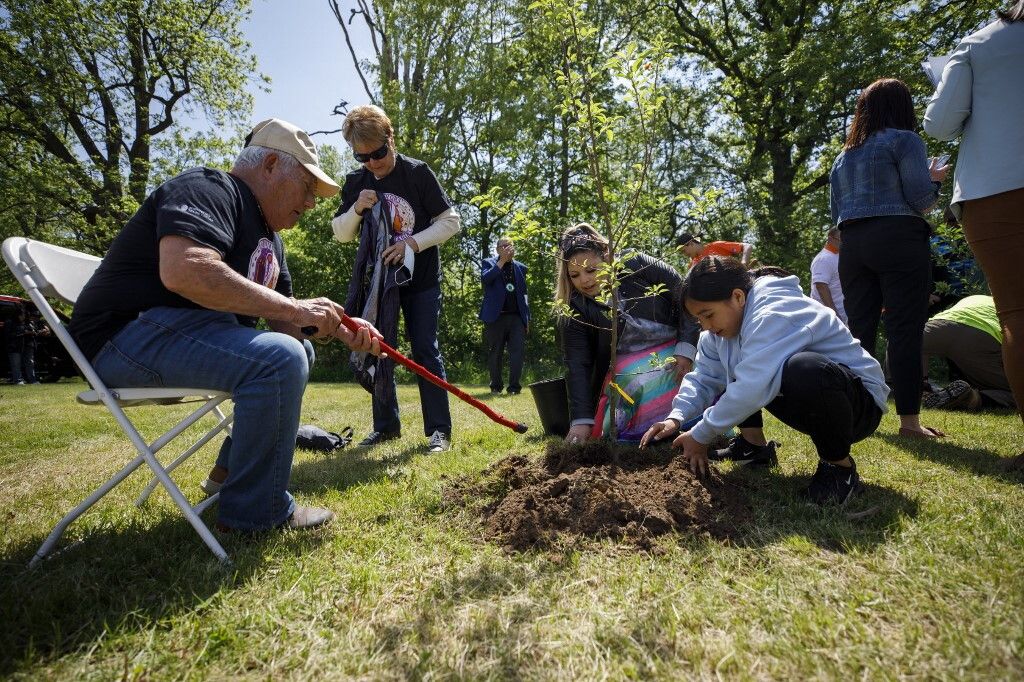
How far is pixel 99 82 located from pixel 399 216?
18.6 m

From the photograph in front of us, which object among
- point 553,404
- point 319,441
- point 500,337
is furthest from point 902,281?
point 500,337

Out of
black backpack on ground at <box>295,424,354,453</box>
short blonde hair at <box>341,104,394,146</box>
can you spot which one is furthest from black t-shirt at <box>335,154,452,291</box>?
black backpack on ground at <box>295,424,354,453</box>

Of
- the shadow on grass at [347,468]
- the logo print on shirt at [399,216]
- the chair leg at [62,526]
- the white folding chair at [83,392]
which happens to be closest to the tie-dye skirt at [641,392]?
the shadow on grass at [347,468]

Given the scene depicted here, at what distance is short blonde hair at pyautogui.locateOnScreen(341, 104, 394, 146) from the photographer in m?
3.55

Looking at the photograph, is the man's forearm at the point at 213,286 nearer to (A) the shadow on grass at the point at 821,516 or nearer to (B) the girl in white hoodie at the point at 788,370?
(B) the girl in white hoodie at the point at 788,370

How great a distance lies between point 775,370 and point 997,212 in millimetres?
1392

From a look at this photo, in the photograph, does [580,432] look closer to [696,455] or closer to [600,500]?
[696,455]

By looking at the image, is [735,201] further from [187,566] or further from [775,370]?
[187,566]

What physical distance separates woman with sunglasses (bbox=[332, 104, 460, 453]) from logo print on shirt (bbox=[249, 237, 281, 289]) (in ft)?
4.26

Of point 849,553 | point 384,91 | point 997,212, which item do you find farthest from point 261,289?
point 384,91

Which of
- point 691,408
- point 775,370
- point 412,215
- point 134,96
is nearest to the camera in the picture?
point 775,370

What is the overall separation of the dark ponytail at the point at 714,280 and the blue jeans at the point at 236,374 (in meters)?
1.69

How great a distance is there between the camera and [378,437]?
4.21 m

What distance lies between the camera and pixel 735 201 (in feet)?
47.9
